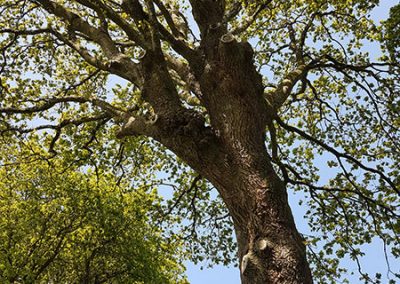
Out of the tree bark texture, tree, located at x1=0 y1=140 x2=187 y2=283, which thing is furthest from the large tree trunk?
tree, located at x1=0 y1=140 x2=187 y2=283

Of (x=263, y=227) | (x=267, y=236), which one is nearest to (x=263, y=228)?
(x=263, y=227)

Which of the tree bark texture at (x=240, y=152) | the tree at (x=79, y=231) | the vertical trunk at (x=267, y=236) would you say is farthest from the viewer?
the tree at (x=79, y=231)

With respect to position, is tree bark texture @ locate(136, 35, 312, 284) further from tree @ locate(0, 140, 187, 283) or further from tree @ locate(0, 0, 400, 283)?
tree @ locate(0, 140, 187, 283)

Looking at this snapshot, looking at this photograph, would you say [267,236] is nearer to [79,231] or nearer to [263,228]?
[263,228]

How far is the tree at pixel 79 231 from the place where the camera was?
672 inches

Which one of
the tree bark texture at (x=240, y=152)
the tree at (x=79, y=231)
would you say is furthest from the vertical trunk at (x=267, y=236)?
the tree at (x=79, y=231)

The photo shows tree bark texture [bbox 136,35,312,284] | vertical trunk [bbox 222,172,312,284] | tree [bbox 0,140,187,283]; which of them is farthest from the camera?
tree [bbox 0,140,187,283]

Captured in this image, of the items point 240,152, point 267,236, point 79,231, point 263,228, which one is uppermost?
point 79,231

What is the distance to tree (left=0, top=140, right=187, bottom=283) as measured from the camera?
1706 cm

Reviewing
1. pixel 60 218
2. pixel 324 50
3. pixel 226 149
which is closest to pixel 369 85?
pixel 324 50

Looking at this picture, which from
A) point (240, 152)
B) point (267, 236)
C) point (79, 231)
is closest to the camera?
point (267, 236)

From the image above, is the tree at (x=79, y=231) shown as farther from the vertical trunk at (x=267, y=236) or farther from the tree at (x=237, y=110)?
the vertical trunk at (x=267, y=236)

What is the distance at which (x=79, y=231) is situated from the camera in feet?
57.5

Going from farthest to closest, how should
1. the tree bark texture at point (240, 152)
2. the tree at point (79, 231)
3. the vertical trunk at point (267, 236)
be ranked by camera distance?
the tree at point (79, 231), the tree bark texture at point (240, 152), the vertical trunk at point (267, 236)
